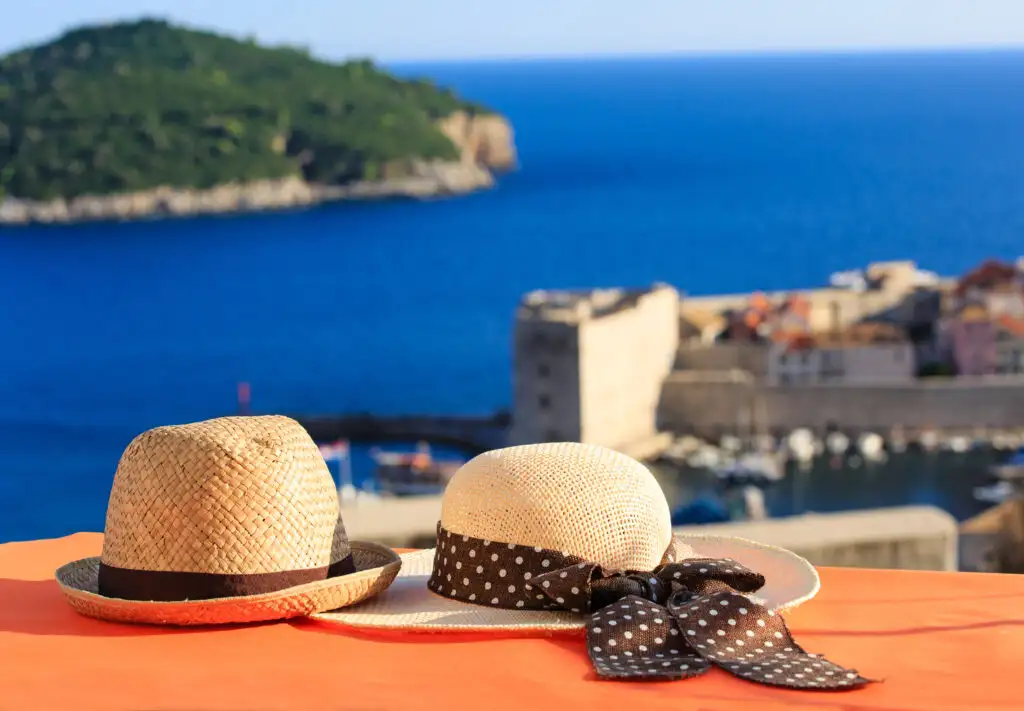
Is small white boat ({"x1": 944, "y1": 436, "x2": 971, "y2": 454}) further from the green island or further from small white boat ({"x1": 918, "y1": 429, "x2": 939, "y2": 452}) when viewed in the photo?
the green island

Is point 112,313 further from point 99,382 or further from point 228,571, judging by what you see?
point 228,571

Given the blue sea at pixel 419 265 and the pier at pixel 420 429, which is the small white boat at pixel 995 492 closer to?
the blue sea at pixel 419 265

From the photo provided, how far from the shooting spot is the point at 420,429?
2875 cm

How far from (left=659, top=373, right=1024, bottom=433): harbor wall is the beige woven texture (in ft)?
82.0

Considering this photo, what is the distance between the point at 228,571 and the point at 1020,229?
2281 inches

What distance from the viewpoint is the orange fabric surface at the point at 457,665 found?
142cm

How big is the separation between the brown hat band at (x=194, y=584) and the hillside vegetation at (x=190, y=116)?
64525 millimetres

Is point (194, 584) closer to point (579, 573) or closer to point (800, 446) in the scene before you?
point (579, 573)

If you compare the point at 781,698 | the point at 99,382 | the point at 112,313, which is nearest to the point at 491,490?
the point at 781,698

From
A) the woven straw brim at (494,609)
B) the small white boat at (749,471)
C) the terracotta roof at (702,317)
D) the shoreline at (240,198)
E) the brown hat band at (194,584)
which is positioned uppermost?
the shoreline at (240,198)

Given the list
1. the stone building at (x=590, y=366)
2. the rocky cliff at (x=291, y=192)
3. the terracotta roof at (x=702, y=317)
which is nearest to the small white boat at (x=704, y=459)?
the stone building at (x=590, y=366)

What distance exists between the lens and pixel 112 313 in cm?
4622

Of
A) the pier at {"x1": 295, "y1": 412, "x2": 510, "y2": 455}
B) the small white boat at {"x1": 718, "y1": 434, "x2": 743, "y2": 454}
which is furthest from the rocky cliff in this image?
the small white boat at {"x1": 718, "y1": 434, "x2": 743, "y2": 454}

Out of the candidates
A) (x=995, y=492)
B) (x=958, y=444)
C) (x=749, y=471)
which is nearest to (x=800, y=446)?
(x=749, y=471)
